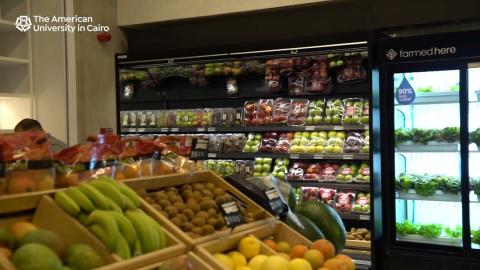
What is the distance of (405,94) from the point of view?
406 centimetres

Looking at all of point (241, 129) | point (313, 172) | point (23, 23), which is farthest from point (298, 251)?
point (23, 23)

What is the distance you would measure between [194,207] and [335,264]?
614 mm

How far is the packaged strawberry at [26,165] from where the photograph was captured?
1.69 meters

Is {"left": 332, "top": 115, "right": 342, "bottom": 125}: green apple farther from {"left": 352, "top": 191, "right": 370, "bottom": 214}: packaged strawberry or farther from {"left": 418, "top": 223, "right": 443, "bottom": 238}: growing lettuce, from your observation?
{"left": 418, "top": 223, "right": 443, "bottom": 238}: growing lettuce

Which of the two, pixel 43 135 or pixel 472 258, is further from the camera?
pixel 472 258

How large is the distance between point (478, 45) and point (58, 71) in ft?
12.8

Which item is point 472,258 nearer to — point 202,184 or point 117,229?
point 202,184

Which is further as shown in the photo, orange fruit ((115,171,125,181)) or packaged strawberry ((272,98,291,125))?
packaged strawberry ((272,98,291,125))

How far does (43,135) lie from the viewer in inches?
74.0

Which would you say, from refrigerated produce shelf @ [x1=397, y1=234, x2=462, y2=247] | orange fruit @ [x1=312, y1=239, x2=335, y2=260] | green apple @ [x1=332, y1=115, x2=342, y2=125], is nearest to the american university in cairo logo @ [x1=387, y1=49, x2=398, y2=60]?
green apple @ [x1=332, y1=115, x2=342, y2=125]

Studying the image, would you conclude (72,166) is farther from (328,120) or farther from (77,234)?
(328,120)

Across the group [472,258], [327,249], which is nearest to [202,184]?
[327,249]

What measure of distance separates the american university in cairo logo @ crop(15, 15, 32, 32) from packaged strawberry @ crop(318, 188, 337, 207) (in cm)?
333

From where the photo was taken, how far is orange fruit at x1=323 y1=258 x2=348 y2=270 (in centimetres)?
195
